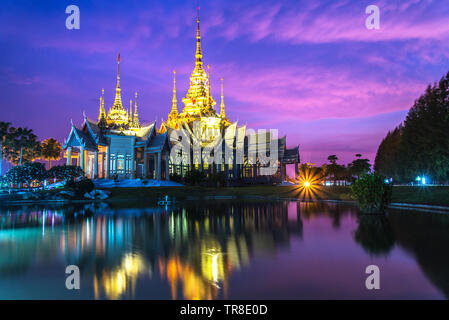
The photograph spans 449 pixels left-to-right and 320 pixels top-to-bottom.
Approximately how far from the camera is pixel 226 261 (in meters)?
7.77

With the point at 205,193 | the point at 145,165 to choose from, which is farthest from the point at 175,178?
the point at 205,193

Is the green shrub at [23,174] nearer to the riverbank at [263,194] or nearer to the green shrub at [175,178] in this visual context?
the riverbank at [263,194]

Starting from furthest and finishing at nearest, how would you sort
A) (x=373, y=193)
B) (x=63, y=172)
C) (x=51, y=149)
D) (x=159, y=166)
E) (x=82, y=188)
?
(x=51, y=149) < (x=159, y=166) < (x=63, y=172) < (x=82, y=188) < (x=373, y=193)

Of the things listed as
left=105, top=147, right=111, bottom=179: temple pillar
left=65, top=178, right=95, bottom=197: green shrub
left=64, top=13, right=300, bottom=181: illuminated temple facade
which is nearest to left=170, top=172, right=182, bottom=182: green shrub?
left=64, top=13, right=300, bottom=181: illuminated temple facade

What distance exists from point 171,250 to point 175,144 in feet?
143

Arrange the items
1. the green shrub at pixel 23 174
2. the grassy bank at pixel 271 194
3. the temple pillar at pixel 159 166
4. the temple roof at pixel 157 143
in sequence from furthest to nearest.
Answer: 1. the temple roof at pixel 157 143
2. the temple pillar at pixel 159 166
3. the green shrub at pixel 23 174
4. the grassy bank at pixel 271 194

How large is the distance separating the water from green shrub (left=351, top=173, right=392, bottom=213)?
4439 millimetres

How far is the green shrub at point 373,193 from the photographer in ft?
59.0

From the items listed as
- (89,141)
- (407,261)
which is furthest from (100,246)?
(89,141)

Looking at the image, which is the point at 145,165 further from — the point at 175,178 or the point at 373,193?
the point at 373,193

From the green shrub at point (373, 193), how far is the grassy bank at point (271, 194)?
20.2 ft

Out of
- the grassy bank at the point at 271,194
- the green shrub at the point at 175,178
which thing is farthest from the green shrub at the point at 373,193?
the green shrub at the point at 175,178

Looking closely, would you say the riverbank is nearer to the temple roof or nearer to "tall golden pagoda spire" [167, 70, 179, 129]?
the temple roof

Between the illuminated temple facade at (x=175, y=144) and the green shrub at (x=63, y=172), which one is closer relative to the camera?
the green shrub at (x=63, y=172)
